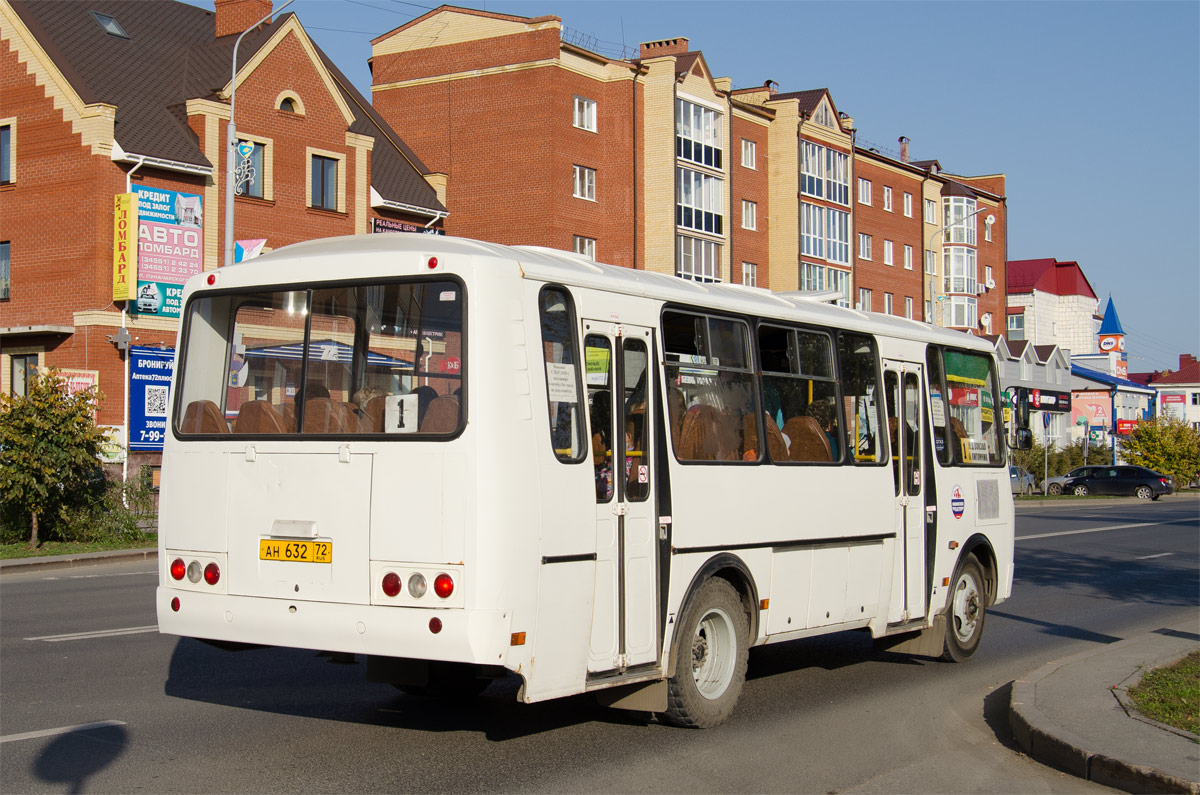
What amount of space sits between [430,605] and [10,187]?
113 ft

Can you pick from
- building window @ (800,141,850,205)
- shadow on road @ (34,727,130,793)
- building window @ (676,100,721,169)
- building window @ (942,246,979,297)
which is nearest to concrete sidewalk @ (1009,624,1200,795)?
shadow on road @ (34,727,130,793)

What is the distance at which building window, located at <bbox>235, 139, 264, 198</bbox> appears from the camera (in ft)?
121

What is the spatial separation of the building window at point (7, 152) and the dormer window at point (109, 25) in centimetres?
A: 435

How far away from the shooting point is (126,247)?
33812 mm

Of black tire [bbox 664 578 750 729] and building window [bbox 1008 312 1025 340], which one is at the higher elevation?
building window [bbox 1008 312 1025 340]

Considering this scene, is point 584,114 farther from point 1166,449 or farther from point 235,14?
point 1166,449

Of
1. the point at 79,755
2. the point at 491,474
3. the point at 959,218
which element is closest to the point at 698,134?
the point at 959,218

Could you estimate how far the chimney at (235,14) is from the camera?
41156mm

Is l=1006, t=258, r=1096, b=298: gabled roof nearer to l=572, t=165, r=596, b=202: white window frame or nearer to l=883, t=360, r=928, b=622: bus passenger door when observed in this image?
l=572, t=165, r=596, b=202: white window frame

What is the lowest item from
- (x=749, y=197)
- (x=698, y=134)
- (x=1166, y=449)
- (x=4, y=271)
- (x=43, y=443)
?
(x=1166, y=449)

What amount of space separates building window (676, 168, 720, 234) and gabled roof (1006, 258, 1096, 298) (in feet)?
203

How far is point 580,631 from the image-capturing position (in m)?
→ 7.15

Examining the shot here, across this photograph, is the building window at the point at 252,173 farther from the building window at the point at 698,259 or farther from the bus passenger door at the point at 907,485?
the bus passenger door at the point at 907,485

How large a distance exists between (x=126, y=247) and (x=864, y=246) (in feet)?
157
